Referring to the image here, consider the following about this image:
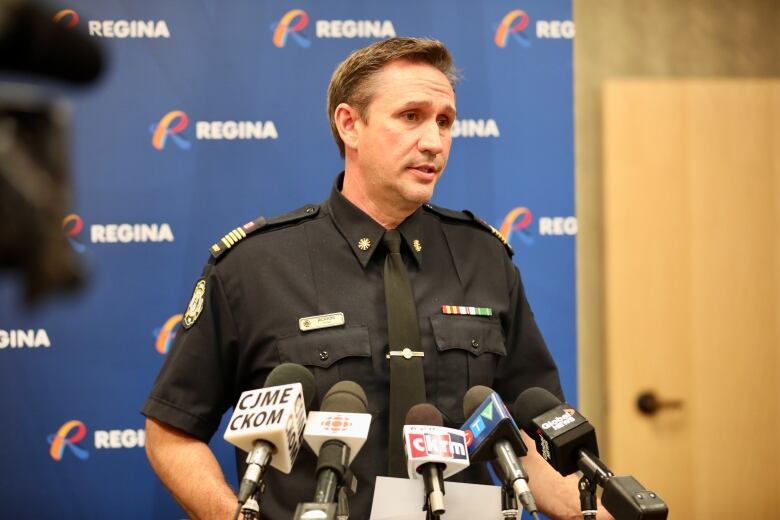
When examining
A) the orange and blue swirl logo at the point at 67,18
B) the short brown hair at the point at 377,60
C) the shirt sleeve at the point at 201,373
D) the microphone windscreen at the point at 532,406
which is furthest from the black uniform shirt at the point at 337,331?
the orange and blue swirl logo at the point at 67,18

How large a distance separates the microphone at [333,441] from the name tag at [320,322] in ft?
1.46

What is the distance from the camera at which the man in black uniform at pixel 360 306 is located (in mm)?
1554

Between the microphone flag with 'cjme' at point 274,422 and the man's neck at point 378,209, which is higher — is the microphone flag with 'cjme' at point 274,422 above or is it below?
below

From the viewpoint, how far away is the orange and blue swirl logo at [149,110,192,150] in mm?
2510

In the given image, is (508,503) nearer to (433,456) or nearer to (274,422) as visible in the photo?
(433,456)

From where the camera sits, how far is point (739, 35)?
9.80 feet

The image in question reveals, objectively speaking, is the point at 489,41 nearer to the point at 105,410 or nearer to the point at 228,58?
the point at 228,58

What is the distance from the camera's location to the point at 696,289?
9.25 ft

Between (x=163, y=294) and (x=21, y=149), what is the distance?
2.05 feet

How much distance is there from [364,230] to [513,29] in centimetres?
127

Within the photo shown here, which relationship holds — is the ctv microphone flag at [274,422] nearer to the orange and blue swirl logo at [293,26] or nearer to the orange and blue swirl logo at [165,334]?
the orange and blue swirl logo at [165,334]

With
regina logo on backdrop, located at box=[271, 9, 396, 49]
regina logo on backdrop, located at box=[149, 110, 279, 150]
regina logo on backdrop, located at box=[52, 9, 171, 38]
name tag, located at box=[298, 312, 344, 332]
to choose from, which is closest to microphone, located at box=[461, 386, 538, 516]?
name tag, located at box=[298, 312, 344, 332]

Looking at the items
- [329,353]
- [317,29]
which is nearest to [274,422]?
[329,353]

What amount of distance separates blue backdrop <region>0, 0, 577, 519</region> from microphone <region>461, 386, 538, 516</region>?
61.0 inches
